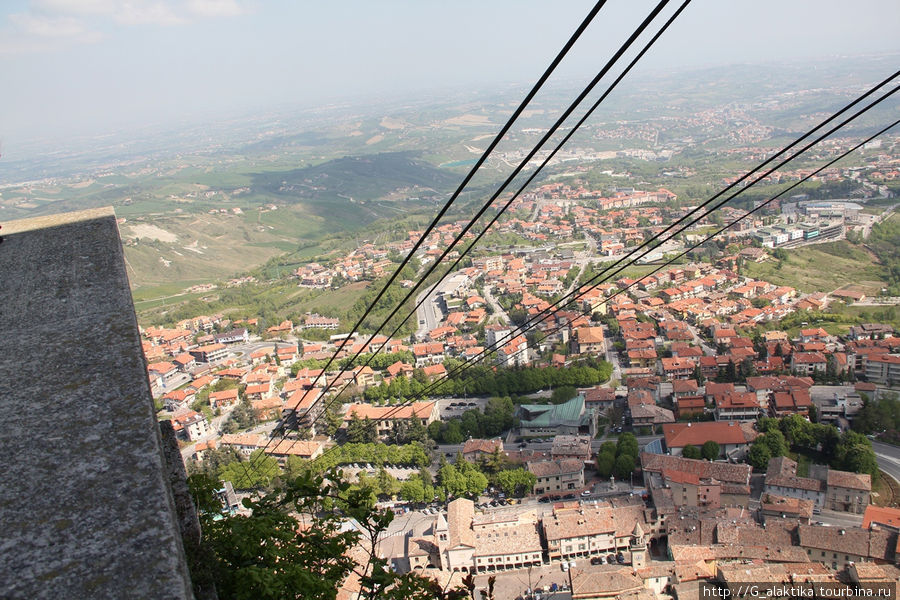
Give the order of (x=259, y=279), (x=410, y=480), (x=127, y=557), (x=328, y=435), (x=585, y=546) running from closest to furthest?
Result: (x=127, y=557)
(x=585, y=546)
(x=410, y=480)
(x=328, y=435)
(x=259, y=279)

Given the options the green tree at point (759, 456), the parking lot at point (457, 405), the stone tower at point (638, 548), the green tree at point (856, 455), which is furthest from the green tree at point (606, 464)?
the green tree at point (856, 455)

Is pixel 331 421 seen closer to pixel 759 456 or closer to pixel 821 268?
pixel 759 456

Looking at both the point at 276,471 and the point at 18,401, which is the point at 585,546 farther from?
the point at 18,401

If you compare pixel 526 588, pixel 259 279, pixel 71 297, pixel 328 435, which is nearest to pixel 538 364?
pixel 328 435

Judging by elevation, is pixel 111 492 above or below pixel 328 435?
above

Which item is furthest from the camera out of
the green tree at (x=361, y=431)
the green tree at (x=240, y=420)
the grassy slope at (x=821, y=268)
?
the grassy slope at (x=821, y=268)

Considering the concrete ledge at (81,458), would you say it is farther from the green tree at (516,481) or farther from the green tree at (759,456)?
the green tree at (759,456)

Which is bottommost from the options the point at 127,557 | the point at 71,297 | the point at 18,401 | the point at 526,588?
the point at 526,588

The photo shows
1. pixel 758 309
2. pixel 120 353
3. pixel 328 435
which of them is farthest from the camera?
pixel 758 309
